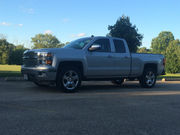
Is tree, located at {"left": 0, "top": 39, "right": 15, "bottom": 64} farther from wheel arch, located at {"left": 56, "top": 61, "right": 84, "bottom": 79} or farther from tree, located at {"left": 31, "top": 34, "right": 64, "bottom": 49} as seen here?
wheel arch, located at {"left": 56, "top": 61, "right": 84, "bottom": 79}

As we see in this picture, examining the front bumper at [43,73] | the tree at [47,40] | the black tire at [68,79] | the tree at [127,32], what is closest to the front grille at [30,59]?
the front bumper at [43,73]

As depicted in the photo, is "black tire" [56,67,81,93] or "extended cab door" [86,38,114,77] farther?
"extended cab door" [86,38,114,77]

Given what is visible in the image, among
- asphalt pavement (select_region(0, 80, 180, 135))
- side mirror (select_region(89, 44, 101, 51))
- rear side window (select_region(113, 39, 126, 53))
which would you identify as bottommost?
asphalt pavement (select_region(0, 80, 180, 135))

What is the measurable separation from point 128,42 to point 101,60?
20905mm

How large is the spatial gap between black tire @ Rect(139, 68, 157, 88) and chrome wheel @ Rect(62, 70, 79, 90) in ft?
11.2

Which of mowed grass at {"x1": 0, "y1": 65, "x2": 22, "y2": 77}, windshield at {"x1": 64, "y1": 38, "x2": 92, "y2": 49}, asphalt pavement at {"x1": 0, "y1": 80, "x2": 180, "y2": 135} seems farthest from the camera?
mowed grass at {"x1": 0, "y1": 65, "x2": 22, "y2": 77}

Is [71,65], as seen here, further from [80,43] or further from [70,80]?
[80,43]

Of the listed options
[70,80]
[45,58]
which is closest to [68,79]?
[70,80]

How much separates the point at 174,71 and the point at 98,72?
2921 cm

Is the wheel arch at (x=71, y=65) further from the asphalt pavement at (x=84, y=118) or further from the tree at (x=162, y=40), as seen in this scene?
the tree at (x=162, y=40)

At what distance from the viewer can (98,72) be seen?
719 centimetres

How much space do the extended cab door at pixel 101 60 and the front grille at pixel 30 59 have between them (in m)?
1.77

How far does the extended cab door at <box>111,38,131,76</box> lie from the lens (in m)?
7.68

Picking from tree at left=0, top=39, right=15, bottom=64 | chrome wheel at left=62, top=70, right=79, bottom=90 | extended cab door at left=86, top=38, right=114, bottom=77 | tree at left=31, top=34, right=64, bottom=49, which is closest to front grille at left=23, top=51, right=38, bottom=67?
chrome wheel at left=62, top=70, right=79, bottom=90
